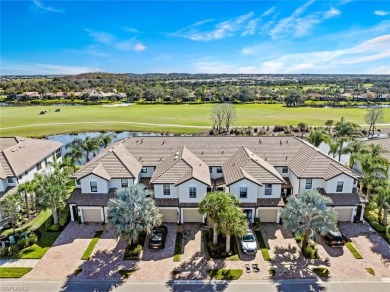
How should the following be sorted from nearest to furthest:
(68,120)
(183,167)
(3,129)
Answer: (183,167), (3,129), (68,120)

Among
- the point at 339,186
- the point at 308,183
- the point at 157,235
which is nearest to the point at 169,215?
the point at 157,235

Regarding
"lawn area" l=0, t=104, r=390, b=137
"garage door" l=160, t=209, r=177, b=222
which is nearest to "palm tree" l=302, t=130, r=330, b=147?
"garage door" l=160, t=209, r=177, b=222

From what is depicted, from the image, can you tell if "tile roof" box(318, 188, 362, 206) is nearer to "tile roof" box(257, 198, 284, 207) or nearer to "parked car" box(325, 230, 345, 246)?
"parked car" box(325, 230, 345, 246)

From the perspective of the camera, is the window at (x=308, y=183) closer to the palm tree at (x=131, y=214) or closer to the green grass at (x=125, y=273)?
the palm tree at (x=131, y=214)

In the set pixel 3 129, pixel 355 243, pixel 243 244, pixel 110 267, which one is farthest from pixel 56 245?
pixel 3 129

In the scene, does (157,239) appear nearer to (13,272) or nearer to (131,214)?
(131,214)

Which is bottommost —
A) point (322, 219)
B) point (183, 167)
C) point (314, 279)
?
point (314, 279)

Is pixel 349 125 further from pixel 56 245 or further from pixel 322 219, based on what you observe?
pixel 56 245

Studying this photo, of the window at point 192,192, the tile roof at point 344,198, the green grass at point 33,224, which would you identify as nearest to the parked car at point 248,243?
the window at point 192,192
